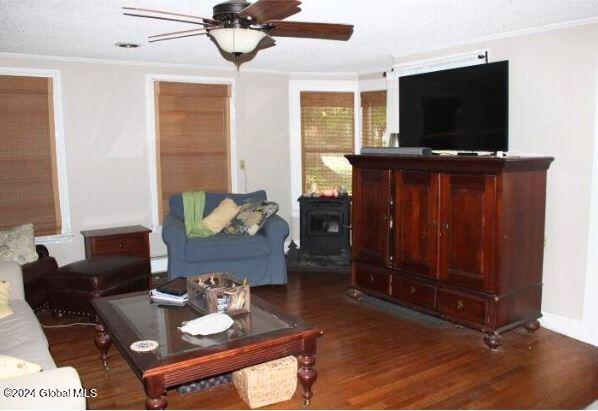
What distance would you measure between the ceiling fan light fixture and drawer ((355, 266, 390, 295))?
257 centimetres

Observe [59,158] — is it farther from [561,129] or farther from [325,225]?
[561,129]

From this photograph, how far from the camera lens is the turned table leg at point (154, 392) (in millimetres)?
2480

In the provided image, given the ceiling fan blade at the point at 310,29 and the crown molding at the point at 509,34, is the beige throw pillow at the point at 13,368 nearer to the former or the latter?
the ceiling fan blade at the point at 310,29

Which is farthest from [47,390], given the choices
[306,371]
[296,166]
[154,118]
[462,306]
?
[296,166]

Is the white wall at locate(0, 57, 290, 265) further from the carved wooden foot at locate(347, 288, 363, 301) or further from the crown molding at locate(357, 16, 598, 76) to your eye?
the carved wooden foot at locate(347, 288, 363, 301)

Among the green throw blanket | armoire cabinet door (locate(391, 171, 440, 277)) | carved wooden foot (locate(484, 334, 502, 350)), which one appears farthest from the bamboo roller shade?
carved wooden foot (locate(484, 334, 502, 350))

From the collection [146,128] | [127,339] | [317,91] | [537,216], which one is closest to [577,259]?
[537,216]

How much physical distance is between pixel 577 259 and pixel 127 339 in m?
3.22

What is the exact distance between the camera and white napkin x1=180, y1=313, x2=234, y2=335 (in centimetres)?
291

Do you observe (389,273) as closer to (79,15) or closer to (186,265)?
(186,265)

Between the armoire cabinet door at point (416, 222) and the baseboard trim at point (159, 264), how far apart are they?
2.79 meters

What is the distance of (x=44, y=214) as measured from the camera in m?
5.43

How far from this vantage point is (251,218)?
5.41 m

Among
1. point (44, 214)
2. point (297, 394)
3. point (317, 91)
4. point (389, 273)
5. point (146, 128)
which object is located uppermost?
point (317, 91)
